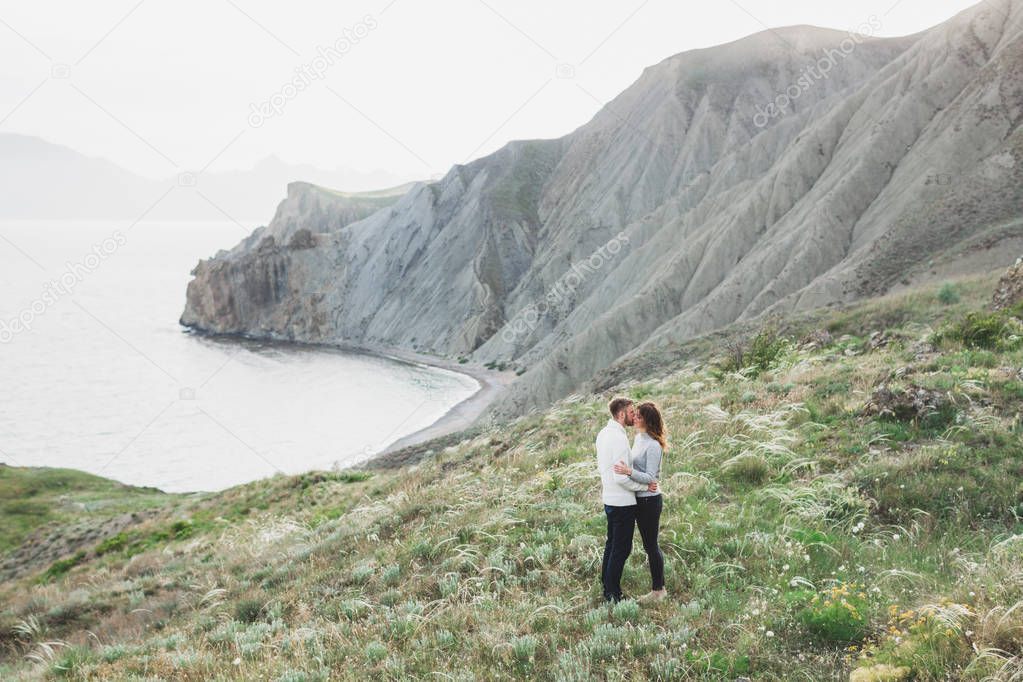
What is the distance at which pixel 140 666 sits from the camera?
7.41 metres

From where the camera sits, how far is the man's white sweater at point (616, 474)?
641cm

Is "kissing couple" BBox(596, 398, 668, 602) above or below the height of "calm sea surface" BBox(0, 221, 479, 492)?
below

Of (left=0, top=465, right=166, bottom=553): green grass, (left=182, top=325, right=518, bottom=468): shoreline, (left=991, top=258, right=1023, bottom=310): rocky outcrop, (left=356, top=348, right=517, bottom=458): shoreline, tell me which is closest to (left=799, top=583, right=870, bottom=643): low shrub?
(left=991, top=258, right=1023, bottom=310): rocky outcrop

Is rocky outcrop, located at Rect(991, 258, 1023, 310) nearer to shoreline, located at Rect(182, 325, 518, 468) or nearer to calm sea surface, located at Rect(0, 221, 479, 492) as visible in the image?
shoreline, located at Rect(182, 325, 518, 468)

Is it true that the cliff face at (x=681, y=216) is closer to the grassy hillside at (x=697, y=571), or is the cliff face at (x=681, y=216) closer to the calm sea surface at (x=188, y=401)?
the calm sea surface at (x=188, y=401)

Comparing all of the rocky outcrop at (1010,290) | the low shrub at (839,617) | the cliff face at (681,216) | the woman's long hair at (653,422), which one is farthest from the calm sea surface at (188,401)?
the low shrub at (839,617)

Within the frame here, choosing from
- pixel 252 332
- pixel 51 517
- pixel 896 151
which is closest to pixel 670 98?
pixel 896 151

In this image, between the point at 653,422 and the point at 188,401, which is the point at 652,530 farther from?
the point at 188,401

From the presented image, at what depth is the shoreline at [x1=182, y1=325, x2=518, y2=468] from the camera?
56375mm

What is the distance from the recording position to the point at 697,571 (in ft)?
23.1

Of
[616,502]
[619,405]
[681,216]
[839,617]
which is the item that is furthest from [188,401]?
[839,617]

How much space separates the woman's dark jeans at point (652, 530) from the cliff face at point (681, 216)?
34763 mm

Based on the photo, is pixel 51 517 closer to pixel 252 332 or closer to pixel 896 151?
pixel 896 151

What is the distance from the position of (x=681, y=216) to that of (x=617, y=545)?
6849 centimetres
